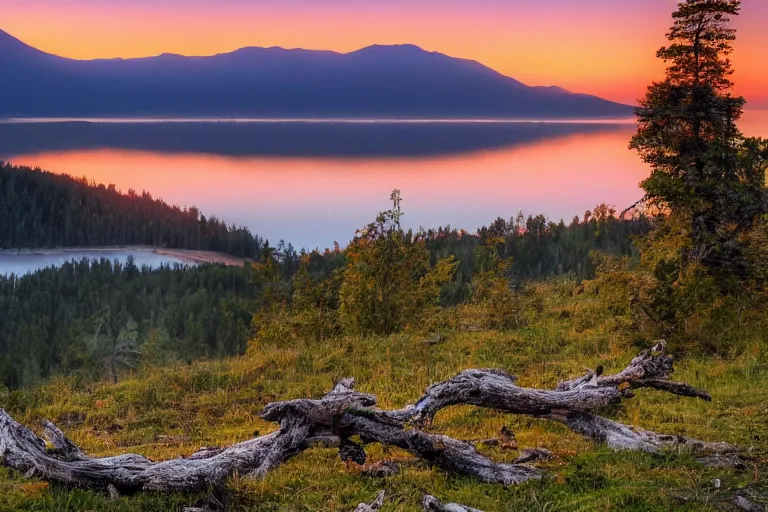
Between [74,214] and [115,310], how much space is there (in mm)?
78817

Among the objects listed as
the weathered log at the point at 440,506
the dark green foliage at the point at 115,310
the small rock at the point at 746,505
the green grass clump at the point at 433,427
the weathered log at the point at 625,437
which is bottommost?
the dark green foliage at the point at 115,310

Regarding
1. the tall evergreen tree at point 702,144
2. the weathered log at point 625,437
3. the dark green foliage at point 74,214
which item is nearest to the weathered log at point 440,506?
the weathered log at point 625,437

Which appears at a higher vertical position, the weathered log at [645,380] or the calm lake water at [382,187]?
the weathered log at [645,380]

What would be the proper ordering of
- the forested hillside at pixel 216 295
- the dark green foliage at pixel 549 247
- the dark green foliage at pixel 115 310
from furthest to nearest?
the dark green foliage at pixel 115 310 < the dark green foliage at pixel 549 247 < the forested hillside at pixel 216 295

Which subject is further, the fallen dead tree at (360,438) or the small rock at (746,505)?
the fallen dead tree at (360,438)

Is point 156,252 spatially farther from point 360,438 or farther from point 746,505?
point 746,505

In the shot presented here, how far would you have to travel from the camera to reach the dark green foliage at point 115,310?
5403 cm

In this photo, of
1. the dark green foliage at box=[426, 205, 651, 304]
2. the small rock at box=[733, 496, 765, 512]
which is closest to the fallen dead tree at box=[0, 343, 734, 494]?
the small rock at box=[733, 496, 765, 512]

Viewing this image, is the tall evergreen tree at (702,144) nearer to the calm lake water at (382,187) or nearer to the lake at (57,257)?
A: the calm lake water at (382,187)

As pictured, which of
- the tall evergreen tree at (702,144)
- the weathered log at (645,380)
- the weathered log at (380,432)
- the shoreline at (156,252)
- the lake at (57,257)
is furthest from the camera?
the lake at (57,257)

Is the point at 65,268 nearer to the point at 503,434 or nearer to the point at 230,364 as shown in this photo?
the point at 230,364

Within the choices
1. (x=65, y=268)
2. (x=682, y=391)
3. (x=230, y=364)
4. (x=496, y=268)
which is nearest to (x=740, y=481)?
(x=682, y=391)

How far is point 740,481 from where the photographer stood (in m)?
7.39

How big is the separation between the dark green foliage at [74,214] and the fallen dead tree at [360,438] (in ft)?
417
